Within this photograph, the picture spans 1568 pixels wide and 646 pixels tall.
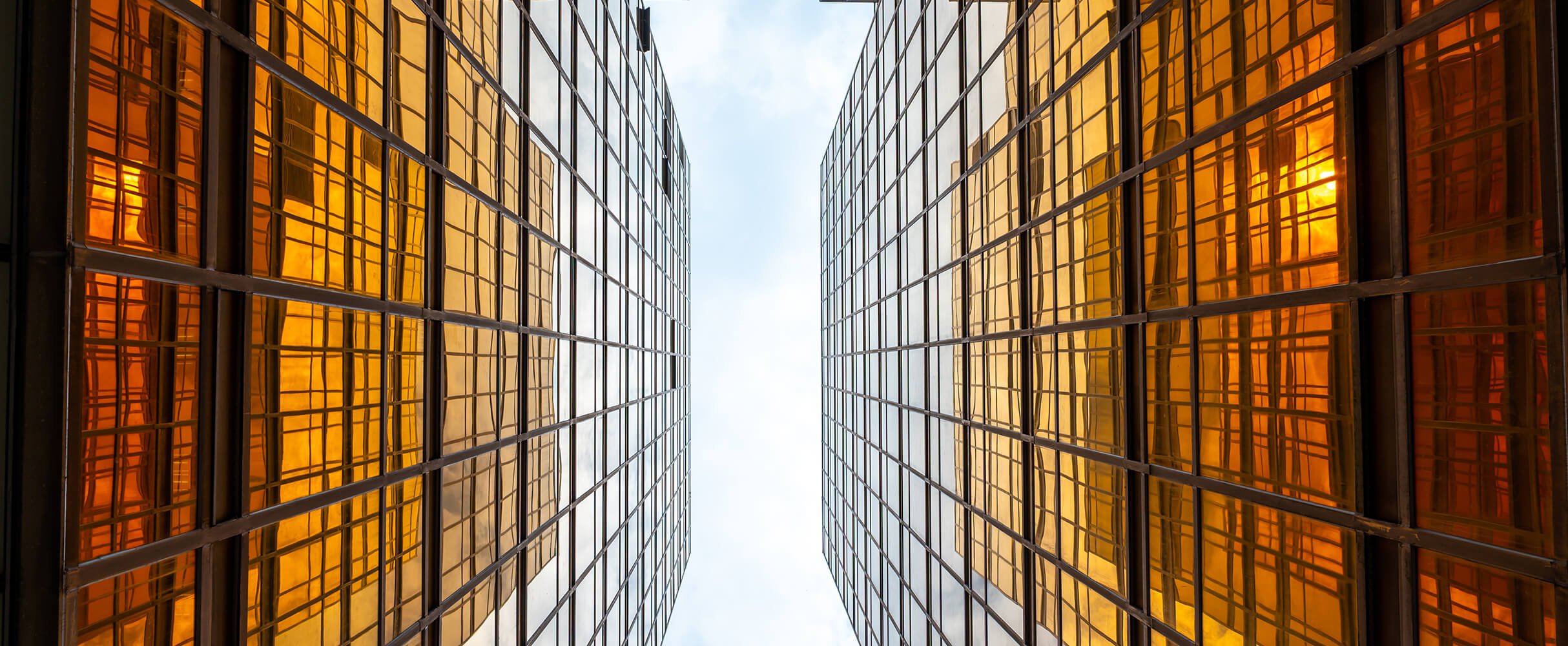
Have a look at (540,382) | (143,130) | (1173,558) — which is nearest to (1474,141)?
(1173,558)

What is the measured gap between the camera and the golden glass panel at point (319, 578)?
349 inches

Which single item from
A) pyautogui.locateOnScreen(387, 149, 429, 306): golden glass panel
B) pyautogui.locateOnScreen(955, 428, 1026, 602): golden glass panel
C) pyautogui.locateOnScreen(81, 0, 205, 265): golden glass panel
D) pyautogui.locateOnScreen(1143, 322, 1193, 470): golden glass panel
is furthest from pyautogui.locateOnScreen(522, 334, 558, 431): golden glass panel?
pyautogui.locateOnScreen(1143, 322, 1193, 470): golden glass panel

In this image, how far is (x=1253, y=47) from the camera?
31.1ft

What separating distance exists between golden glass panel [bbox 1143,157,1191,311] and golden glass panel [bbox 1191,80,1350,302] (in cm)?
33

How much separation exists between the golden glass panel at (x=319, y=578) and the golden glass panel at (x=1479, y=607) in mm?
14578

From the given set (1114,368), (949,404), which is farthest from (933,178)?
(1114,368)

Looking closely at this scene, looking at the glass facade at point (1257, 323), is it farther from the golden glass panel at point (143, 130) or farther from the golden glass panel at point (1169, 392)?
the golden glass panel at point (143, 130)

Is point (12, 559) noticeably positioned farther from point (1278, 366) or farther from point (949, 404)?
point (949, 404)

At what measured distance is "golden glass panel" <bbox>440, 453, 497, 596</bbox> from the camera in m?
13.3

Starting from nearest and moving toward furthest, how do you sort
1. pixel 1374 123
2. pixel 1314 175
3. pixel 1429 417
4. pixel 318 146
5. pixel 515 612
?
pixel 1429 417 < pixel 1374 123 < pixel 1314 175 < pixel 318 146 < pixel 515 612

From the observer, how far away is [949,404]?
69.6 ft

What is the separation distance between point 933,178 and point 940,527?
12.2 metres

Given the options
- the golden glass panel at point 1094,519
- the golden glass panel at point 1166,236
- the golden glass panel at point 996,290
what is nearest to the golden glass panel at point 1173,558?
the golden glass panel at point 1094,519

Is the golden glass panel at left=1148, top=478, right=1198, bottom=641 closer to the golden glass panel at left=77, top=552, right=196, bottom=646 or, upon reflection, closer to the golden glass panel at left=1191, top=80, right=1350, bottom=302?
the golden glass panel at left=1191, top=80, right=1350, bottom=302
